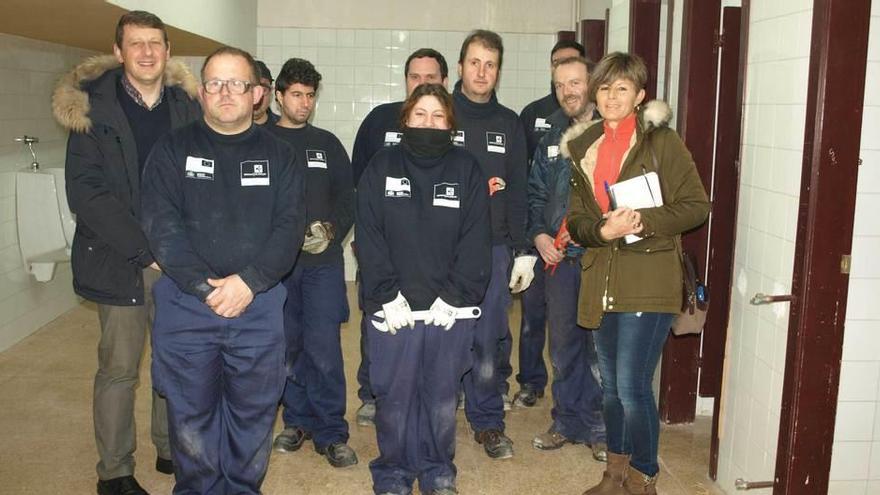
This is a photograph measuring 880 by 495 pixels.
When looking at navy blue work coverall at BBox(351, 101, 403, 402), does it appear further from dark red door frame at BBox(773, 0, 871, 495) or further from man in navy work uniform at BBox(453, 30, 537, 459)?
dark red door frame at BBox(773, 0, 871, 495)

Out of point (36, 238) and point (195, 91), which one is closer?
point (195, 91)

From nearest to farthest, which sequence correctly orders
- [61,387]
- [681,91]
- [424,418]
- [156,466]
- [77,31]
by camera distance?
[424,418], [156,466], [681,91], [61,387], [77,31]

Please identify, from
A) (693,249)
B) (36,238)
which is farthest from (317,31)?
(693,249)

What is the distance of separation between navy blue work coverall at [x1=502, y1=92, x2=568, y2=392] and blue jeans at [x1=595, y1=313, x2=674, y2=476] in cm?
97

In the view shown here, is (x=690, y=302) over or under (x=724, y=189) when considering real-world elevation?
under

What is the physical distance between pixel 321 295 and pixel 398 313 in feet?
1.97

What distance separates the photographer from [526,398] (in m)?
4.04

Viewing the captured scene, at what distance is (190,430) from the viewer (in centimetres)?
264

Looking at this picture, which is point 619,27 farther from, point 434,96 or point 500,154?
point 434,96

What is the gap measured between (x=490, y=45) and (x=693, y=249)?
4.14 ft

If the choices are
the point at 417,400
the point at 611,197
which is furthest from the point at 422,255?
the point at 611,197

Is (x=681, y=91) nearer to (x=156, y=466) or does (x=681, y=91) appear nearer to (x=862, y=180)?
(x=862, y=180)

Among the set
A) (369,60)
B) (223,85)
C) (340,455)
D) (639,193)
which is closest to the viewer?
(223,85)

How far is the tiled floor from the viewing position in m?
3.10
